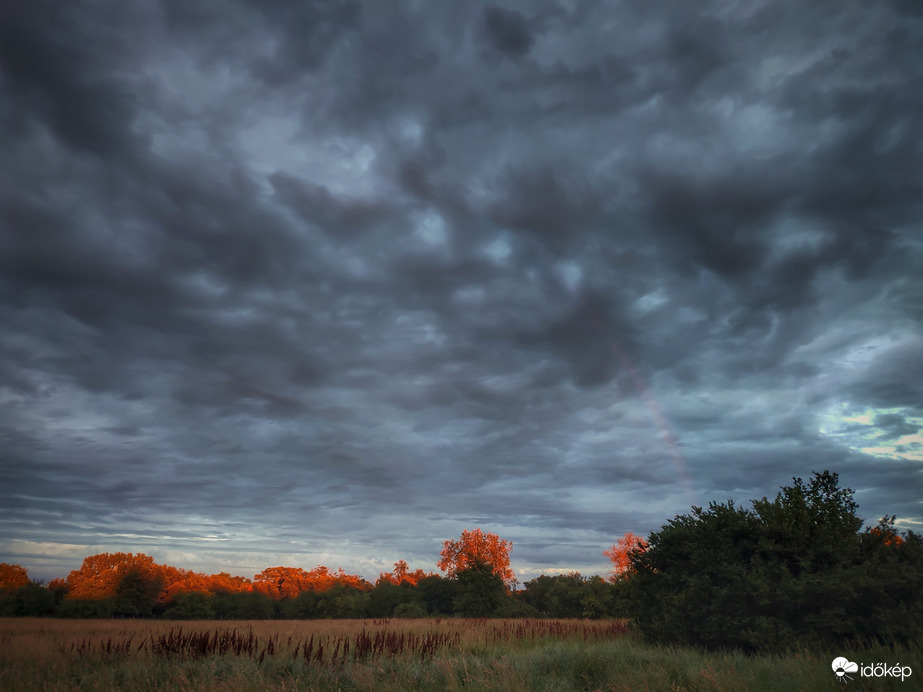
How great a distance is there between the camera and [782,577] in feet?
42.9

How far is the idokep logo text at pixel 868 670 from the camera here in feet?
25.3

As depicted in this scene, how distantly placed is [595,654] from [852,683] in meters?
6.47

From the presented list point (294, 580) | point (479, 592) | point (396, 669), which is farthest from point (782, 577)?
point (294, 580)

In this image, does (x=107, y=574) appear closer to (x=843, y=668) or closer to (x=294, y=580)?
(x=294, y=580)

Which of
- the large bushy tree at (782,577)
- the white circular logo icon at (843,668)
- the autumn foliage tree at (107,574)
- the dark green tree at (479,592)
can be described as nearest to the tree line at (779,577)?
the large bushy tree at (782,577)

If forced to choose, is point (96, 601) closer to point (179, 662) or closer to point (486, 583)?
point (486, 583)

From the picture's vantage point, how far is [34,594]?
43219 mm

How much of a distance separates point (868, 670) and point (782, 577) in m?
5.16

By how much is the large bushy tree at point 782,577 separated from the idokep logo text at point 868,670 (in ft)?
9.79

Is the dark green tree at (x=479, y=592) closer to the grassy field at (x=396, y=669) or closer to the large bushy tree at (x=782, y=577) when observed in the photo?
the large bushy tree at (x=782, y=577)

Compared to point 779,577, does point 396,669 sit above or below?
below

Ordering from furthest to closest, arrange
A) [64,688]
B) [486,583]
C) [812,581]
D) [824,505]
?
1. [486,583]
2. [824,505]
3. [812,581]
4. [64,688]

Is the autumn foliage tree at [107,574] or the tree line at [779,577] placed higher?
the tree line at [779,577]

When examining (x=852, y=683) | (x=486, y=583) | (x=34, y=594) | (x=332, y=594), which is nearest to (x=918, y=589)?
(x=852, y=683)
